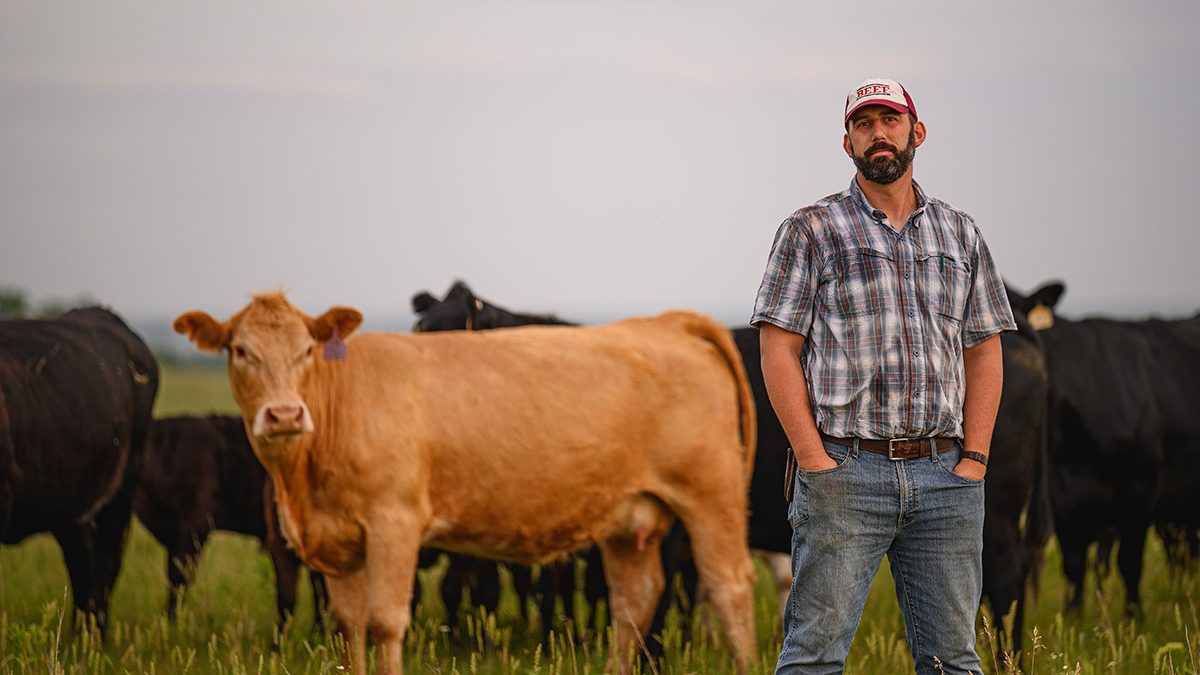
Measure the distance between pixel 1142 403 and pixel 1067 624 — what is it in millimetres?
1632

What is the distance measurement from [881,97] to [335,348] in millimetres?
3108

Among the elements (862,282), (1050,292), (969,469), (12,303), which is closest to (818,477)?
(969,469)

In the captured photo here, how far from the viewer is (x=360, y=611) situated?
5457 mm

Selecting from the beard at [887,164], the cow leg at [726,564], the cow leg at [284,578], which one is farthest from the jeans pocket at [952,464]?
the cow leg at [284,578]

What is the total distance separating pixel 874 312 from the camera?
10.6 feet

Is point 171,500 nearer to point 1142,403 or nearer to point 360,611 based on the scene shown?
point 360,611

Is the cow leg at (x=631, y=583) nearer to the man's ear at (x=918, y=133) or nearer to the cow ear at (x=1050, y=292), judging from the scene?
the man's ear at (x=918, y=133)

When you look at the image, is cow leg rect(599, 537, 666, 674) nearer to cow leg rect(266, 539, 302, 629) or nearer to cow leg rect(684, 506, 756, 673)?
cow leg rect(684, 506, 756, 673)

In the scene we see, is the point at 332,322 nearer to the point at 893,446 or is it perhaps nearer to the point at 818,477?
the point at 818,477

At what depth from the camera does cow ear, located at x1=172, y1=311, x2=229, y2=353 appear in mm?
5031

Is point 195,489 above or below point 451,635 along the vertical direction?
above

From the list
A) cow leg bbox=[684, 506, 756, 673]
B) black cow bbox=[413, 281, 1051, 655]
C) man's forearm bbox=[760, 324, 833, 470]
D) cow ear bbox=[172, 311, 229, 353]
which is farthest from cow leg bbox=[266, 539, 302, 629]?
man's forearm bbox=[760, 324, 833, 470]

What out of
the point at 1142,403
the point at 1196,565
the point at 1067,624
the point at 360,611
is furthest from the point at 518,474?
the point at 1196,565

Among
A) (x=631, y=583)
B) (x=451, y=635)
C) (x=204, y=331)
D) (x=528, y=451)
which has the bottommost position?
(x=451, y=635)
